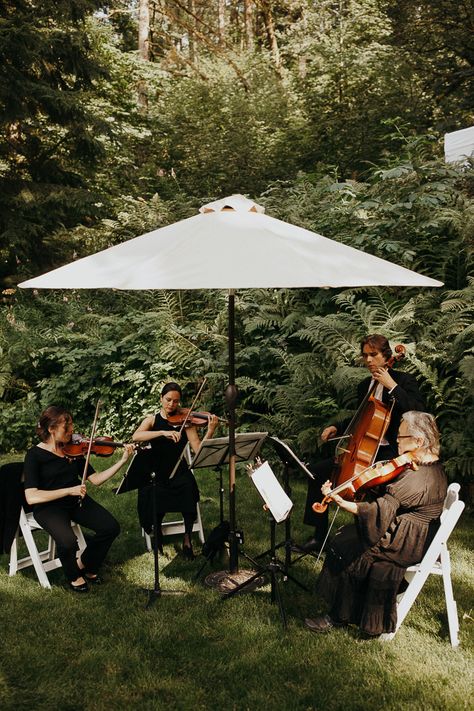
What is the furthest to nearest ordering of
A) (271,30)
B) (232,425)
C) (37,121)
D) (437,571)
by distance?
(271,30), (37,121), (232,425), (437,571)

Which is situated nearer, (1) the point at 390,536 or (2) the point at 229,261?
(2) the point at 229,261

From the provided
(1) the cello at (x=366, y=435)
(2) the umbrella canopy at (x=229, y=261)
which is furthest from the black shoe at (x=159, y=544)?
(2) the umbrella canopy at (x=229, y=261)

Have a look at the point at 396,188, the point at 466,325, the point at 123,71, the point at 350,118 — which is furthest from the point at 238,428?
the point at 123,71

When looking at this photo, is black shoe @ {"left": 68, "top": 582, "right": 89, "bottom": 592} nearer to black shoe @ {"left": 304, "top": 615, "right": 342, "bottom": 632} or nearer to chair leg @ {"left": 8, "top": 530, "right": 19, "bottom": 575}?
chair leg @ {"left": 8, "top": 530, "right": 19, "bottom": 575}

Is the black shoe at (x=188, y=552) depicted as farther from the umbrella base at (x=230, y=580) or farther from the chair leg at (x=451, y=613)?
the chair leg at (x=451, y=613)

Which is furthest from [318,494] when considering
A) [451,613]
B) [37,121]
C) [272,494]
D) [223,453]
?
[37,121]

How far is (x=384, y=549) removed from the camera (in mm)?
4230

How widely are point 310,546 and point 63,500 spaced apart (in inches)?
83.3

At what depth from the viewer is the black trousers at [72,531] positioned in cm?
518

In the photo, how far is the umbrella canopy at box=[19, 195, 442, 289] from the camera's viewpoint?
12.6 feet

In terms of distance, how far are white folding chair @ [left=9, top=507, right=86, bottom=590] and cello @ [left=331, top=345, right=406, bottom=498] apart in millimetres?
2351

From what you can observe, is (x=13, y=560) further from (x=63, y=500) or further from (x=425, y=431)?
(x=425, y=431)

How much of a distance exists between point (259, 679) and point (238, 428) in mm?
5104

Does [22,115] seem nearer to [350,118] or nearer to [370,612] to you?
[350,118]
